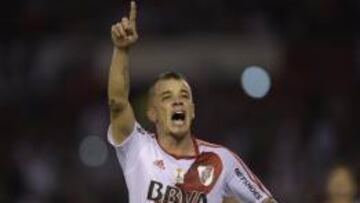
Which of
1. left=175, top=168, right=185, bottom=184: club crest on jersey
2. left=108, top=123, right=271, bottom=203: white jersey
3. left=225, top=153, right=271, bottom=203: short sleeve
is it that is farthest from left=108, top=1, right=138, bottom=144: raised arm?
left=225, top=153, right=271, bottom=203: short sleeve

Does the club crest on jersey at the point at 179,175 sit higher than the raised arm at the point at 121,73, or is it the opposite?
the raised arm at the point at 121,73

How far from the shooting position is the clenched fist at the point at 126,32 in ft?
22.1

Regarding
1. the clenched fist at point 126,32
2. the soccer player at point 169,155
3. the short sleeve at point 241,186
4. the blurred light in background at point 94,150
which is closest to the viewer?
the clenched fist at point 126,32

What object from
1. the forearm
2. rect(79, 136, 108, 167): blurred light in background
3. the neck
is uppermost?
the forearm

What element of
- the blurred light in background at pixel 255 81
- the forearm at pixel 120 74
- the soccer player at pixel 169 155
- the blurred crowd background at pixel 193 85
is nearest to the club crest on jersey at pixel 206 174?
the soccer player at pixel 169 155

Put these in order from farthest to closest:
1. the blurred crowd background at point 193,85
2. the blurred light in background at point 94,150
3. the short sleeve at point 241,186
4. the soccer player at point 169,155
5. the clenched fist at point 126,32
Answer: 1. the blurred light in background at point 94,150
2. the blurred crowd background at point 193,85
3. the short sleeve at point 241,186
4. the soccer player at point 169,155
5. the clenched fist at point 126,32

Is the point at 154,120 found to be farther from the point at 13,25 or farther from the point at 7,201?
the point at 13,25

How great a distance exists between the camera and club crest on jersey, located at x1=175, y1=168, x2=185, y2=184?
Answer: 23.1 ft

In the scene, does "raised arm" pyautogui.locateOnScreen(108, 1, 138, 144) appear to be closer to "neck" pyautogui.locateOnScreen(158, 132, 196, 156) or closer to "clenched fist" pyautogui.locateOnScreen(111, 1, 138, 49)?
"clenched fist" pyautogui.locateOnScreen(111, 1, 138, 49)

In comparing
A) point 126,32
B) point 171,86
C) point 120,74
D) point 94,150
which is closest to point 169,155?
point 171,86

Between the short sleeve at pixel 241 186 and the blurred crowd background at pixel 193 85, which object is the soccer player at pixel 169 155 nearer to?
the short sleeve at pixel 241 186

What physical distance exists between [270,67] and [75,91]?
2.06 meters

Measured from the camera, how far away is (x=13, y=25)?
15703mm

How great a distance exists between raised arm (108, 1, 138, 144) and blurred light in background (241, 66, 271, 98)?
6.64 meters
